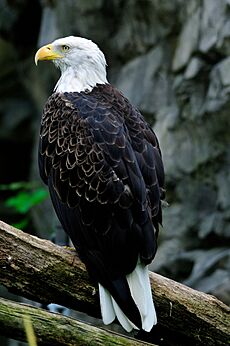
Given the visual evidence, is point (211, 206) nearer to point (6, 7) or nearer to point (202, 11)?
point (202, 11)

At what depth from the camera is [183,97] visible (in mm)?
7145

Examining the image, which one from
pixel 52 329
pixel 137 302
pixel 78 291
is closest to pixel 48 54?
pixel 78 291

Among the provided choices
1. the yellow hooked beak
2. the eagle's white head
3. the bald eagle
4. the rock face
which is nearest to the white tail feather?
the bald eagle

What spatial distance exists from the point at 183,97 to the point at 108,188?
3202 millimetres

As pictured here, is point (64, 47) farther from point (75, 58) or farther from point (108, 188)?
point (108, 188)

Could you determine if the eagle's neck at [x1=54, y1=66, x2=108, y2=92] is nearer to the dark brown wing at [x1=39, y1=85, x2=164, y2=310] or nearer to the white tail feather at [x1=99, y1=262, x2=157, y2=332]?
the dark brown wing at [x1=39, y1=85, x2=164, y2=310]

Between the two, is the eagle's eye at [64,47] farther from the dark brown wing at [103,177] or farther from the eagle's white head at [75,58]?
the dark brown wing at [103,177]

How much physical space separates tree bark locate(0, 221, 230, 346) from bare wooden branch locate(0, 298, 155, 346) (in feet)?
0.76

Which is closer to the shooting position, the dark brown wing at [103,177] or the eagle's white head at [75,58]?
the dark brown wing at [103,177]

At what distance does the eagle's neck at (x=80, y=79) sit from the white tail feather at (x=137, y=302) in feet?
4.04

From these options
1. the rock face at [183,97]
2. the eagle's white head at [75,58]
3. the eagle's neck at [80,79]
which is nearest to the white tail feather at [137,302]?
the eagle's neck at [80,79]

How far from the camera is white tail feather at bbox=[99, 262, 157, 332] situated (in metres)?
3.85

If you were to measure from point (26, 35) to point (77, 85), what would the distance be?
17.3ft

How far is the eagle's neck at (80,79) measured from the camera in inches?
189
